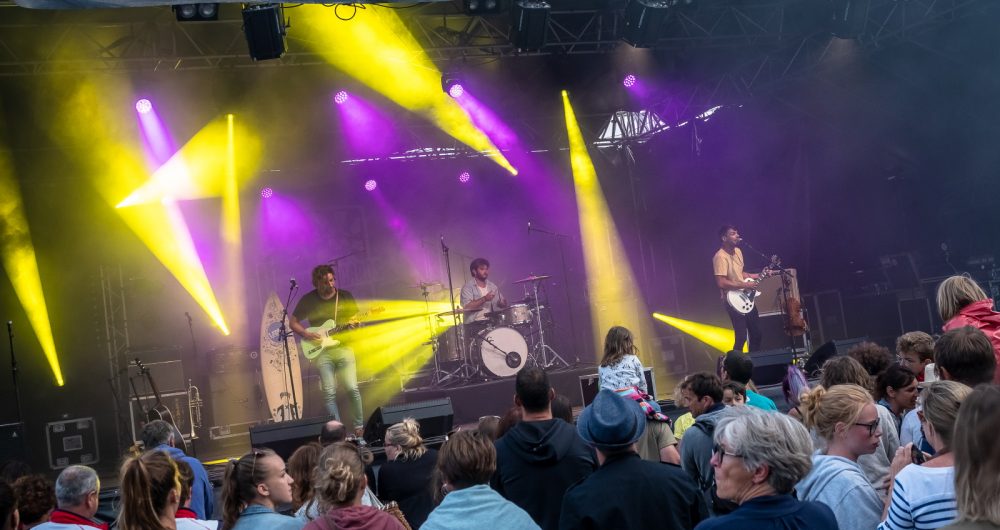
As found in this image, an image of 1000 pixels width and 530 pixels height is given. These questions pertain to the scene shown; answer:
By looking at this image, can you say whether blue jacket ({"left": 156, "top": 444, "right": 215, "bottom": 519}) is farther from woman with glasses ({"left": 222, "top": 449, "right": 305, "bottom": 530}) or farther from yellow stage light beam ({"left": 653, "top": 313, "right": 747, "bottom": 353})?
yellow stage light beam ({"left": 653, "top": 313, "right": 747, "bottom": 353})

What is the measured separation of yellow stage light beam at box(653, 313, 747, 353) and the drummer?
4.11m

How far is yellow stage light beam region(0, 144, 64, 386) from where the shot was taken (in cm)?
1166

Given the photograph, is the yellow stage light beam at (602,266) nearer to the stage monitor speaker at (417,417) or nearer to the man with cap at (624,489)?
the stage monitor speaker at (417,417)

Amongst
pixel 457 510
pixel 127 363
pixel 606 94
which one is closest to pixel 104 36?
pixel 127 363

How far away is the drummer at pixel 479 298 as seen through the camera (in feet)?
36.6

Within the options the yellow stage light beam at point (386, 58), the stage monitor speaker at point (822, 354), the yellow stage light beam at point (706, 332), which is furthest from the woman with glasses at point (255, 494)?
the yellow stage light beam at point (706, 332)

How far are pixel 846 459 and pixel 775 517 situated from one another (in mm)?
794

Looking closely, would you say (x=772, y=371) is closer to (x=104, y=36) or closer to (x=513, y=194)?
(x=513, y=194)

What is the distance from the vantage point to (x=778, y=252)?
1370 centimetres

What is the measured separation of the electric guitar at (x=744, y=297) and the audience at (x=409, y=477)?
6.65m

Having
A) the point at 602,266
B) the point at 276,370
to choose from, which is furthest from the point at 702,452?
the point at 602,266

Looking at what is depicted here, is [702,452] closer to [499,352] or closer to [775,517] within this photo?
[775,517]

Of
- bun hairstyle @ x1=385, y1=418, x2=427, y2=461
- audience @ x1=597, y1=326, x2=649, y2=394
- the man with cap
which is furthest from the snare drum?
the man with cap

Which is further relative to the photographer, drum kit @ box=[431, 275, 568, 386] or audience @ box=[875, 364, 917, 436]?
drum kit @ box=[431, 275, 568, 386]
